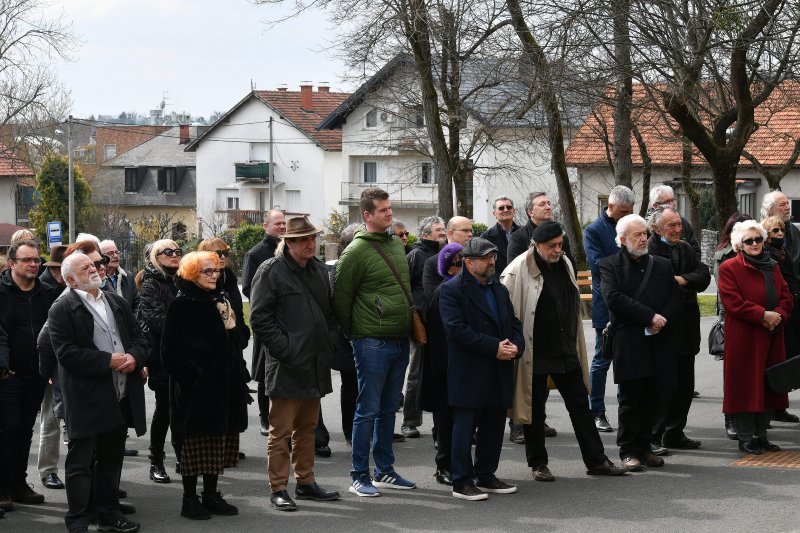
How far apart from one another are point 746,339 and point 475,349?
9.37 ft

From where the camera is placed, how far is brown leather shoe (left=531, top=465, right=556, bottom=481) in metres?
9.21

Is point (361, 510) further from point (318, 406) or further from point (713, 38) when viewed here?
point (713, 38)

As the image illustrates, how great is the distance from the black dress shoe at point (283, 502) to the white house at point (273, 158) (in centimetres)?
6264

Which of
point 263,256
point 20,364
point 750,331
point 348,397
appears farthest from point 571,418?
point 20,364

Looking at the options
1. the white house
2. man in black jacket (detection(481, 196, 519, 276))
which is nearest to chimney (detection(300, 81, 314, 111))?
the white house

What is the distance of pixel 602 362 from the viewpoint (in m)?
10.9

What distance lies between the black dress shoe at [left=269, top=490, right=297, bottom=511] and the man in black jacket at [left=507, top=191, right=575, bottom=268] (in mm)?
3464

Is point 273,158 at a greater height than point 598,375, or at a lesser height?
greater

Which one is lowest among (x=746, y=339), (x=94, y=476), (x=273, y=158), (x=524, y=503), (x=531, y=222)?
(x=524, y=503)

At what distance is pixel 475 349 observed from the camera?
339 inches

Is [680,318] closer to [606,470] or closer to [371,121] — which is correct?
[606,470]

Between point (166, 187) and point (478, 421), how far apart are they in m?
84.4

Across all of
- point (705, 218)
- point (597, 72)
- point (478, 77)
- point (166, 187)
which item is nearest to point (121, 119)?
point (166, 187)

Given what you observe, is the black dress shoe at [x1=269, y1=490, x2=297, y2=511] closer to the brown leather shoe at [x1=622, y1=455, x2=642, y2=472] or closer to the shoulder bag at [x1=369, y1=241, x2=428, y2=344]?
the shoulder bag at [x1=369, y1=241, x2=428, y2=344]
